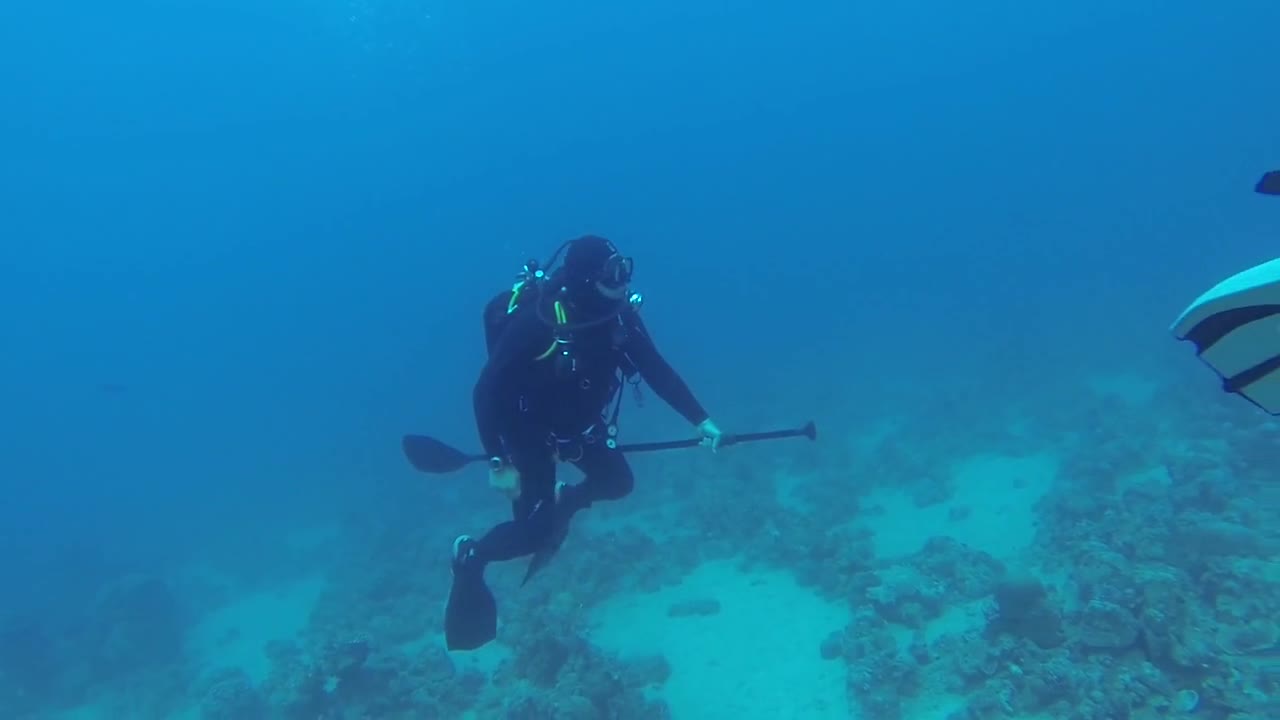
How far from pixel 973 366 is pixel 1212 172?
113497 millimetres

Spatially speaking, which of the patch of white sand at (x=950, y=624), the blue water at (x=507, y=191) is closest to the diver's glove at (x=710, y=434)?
the patch of white sand at (x=950, y=624)

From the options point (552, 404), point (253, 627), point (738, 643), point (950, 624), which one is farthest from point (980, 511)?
point (253, 627)

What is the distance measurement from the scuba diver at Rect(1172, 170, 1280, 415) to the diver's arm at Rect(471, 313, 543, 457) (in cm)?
395

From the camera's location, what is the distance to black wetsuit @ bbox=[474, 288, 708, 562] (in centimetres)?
519

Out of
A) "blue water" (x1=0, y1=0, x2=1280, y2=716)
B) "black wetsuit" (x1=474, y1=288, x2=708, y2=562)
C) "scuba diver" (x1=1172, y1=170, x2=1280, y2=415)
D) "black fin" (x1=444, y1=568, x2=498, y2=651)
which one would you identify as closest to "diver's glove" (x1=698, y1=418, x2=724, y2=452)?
"black wetsuit" (x1=474, y1=288, x2=708, y2=562)

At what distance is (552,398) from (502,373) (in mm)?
489

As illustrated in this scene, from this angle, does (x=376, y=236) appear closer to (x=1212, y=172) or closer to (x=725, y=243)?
(x=725, y=243)

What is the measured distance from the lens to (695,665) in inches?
361

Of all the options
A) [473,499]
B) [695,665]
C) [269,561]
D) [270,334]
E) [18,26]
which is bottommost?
[270,334]

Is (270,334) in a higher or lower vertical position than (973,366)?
lower

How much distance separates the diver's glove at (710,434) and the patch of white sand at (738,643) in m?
3.91

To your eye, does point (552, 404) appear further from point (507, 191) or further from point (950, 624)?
point (507, 191)

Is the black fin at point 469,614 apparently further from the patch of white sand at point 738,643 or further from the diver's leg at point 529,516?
the patch of white sand at point 738,643

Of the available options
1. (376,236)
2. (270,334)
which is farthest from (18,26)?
(376,236)
